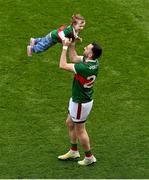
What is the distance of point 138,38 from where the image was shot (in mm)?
14469

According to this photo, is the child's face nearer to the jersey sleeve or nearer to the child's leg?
the child's leg

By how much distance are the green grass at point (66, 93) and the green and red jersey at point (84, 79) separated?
3.83ft

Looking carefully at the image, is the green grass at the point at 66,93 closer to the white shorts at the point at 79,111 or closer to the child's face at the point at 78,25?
the white shorts at the point at 79,111

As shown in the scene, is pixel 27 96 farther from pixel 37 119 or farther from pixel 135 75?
pixel 135 75

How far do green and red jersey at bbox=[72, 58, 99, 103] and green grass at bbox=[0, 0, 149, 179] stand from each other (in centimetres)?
117

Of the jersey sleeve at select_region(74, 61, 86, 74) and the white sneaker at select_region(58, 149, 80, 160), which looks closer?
the jersey sleeve at select_region(74, 61, 86, 74)

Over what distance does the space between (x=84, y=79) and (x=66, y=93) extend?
2.67m

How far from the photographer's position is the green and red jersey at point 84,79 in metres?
9.74

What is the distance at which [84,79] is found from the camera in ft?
32.2

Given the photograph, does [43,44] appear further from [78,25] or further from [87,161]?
[87,161]

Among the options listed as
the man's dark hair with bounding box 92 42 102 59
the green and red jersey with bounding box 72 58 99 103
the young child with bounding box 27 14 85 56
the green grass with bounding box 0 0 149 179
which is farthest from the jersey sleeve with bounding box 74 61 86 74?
the green grass with bounding box 0 0 149 179

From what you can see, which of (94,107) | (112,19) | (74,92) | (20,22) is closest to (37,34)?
(20,22)

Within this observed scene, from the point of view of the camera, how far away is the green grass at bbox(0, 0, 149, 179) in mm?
10336

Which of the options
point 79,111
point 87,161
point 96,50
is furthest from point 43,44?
point 87,161
